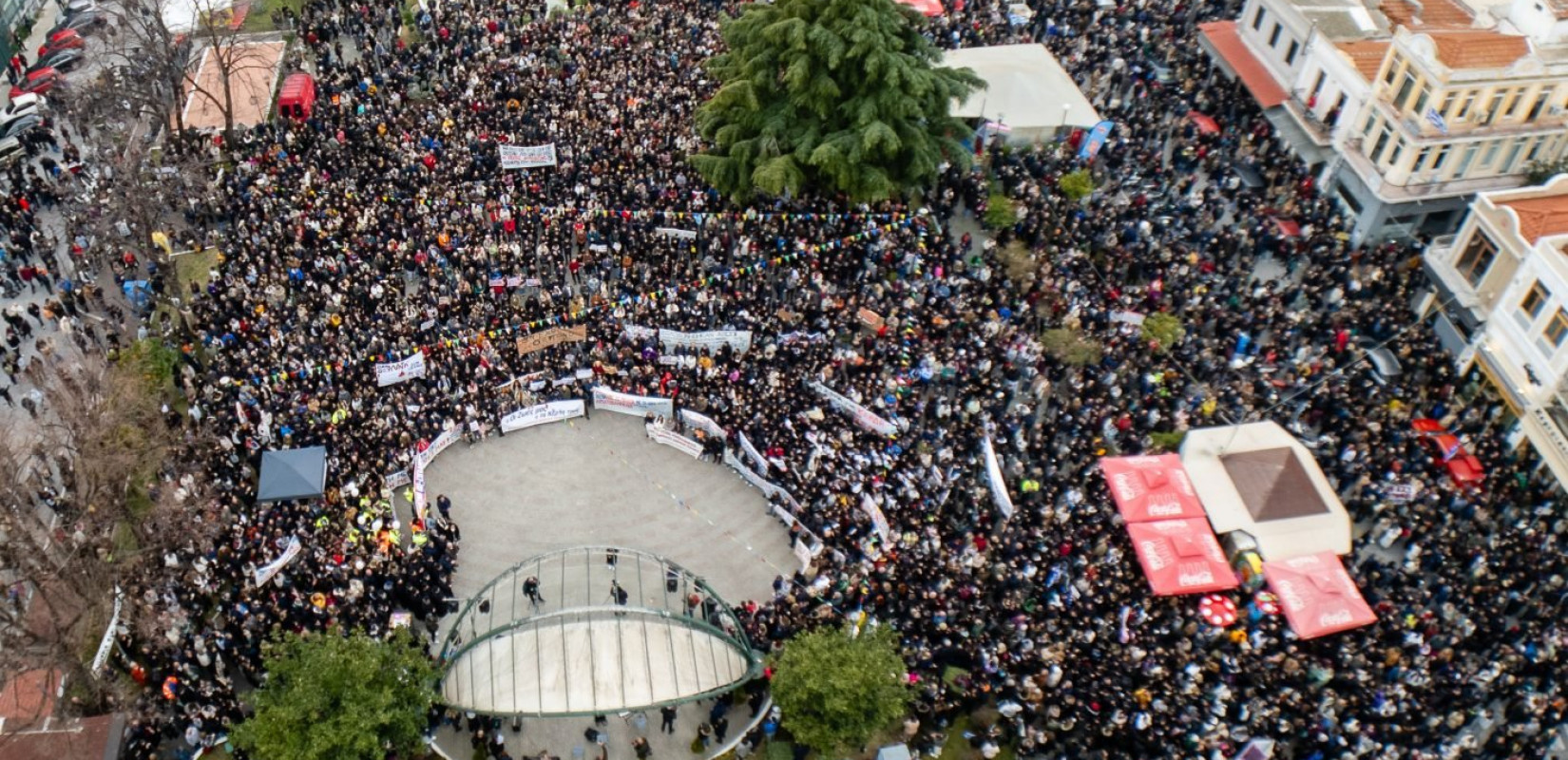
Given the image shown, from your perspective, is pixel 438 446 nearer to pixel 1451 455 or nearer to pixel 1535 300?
pixel 1451 455

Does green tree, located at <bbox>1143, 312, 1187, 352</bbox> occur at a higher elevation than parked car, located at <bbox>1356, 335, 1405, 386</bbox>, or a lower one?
higher

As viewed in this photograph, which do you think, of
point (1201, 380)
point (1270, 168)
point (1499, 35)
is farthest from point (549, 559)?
point (1499, 35)

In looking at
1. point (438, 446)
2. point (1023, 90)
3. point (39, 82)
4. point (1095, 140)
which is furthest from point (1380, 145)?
point (39, 82)

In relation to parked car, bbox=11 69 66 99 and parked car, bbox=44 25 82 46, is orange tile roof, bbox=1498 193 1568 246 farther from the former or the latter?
parked car, bbox=44 25 82 46

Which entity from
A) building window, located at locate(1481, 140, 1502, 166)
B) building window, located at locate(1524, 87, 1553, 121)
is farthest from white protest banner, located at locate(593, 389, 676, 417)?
building window, located at locate(1524, 87, 1553, 121)

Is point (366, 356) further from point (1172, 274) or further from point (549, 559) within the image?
point (1172, 274)
